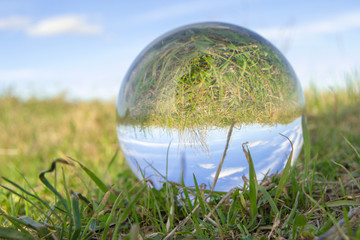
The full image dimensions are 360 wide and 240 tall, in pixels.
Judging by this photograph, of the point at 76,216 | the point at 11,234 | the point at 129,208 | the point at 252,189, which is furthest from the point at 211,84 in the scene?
the point at 11,234

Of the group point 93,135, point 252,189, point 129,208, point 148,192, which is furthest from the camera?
point 93,135

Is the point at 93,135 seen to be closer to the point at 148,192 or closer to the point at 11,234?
the point at 148,192

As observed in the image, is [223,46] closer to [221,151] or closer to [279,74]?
[279,74]

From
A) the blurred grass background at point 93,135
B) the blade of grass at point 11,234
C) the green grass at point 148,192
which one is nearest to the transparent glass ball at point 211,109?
the green grass at point 148,192

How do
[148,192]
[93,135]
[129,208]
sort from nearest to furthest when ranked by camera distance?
[129,208] → [148,192] → [93,135]

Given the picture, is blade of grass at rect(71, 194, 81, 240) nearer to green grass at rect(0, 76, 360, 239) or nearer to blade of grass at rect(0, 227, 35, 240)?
green grass at rect(0, 76, 360, 239)

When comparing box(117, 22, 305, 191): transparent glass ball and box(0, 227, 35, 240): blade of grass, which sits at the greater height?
box(117, 22, 305, 191): transparent glass ball

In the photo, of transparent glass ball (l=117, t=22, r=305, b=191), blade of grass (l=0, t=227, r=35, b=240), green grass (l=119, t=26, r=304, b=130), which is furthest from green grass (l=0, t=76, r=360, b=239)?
green grass (l=119, t=26, r=304, b=130)

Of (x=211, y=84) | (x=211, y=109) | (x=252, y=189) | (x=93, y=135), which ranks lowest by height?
(x=252, y=189)
